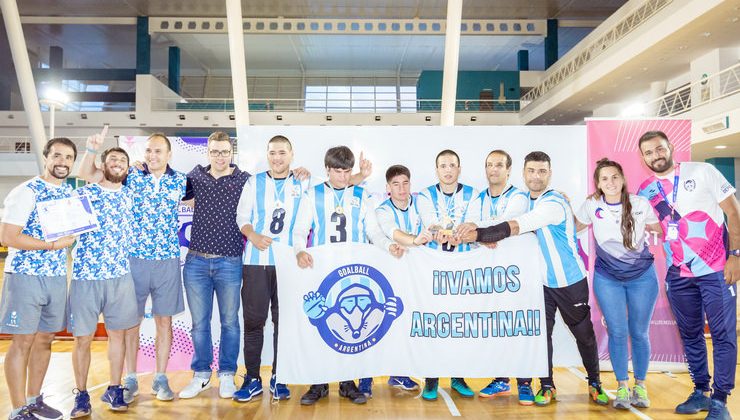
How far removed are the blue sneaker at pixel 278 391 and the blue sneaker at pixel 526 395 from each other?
173 cm

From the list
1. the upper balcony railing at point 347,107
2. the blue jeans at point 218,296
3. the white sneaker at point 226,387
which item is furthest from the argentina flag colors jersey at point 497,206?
the upper balcony railing at point 347,107

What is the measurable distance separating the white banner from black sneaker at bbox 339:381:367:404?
193 mm

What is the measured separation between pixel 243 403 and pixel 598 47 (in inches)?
638

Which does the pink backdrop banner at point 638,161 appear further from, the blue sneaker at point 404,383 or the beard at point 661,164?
the blue sneaker at point 404,383

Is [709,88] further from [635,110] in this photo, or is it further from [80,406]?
[80,406]

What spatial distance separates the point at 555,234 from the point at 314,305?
1.83 metres

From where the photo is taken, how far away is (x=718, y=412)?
3.14 metres

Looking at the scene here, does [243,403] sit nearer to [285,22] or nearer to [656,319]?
[656,319]

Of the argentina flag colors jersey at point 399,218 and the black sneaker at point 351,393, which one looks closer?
the black sneaker at point 351,393

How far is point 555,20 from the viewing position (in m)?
19.9

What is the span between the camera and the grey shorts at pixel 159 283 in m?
3.51

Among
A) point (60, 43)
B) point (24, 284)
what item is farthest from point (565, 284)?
point (60, 43)

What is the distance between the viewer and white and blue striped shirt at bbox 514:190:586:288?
11.2ft

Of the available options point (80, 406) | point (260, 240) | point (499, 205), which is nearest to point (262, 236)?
point (260, 240)
